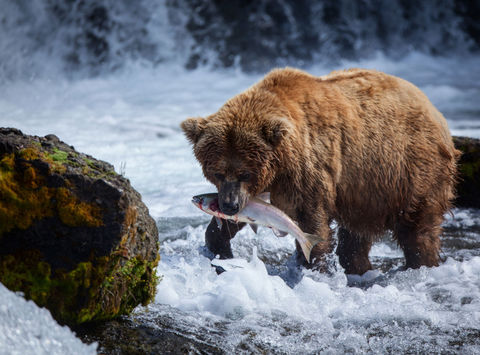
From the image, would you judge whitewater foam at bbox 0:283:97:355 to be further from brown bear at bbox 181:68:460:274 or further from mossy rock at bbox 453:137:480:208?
mossy rock at bbox 453:137:480:208

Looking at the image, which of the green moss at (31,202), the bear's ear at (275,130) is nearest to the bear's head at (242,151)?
the bear's ear at (275,130)

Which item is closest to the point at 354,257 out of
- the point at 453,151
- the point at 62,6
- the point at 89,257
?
the point at 453,151

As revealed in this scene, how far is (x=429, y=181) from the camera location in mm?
5047

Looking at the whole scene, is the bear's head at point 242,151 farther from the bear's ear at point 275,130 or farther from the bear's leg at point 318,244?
the bear's leg at point 318,244

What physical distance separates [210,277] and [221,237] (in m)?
0.60

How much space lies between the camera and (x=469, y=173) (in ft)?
23.4

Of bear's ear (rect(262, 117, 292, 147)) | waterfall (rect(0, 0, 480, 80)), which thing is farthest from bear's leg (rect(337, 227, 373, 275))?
waterfall (rect(0, 0, 480, 80))

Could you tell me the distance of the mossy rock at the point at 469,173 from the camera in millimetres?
7117

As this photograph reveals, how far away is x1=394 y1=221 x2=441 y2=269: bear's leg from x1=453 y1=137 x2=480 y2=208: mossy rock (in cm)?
224

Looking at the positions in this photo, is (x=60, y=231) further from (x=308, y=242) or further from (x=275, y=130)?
(x=308, y=242)

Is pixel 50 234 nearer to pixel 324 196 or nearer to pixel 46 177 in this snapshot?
pixel 46 177

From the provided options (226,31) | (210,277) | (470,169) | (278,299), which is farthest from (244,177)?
(226,31)

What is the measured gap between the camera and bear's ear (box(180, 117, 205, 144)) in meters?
4.41

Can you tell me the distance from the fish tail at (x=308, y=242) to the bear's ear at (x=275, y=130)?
0.72m
